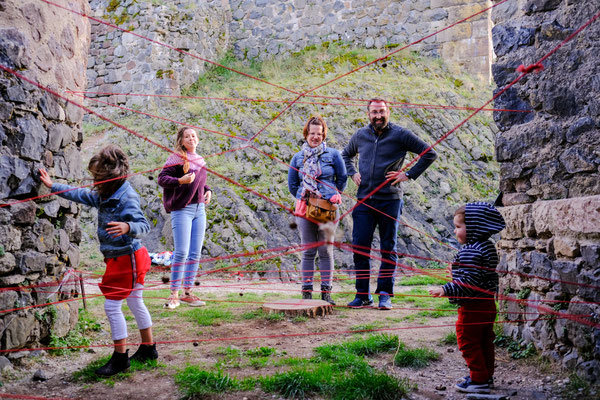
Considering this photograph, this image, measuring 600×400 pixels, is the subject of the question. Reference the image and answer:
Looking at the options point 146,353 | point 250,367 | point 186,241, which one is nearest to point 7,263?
point 146,353

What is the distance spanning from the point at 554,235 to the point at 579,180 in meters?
0.36

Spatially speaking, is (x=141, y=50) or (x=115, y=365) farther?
(x=141, y=50)

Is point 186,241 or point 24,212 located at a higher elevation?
point 24,212

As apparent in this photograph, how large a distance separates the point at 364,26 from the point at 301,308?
34.1 ft

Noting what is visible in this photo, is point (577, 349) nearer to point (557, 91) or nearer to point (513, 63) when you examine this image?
point (557, 91)

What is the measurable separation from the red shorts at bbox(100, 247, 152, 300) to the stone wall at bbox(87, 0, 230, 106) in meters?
8.80

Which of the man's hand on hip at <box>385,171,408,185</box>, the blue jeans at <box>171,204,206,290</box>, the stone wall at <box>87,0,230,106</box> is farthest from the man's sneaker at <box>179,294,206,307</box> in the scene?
the stone wall at <box>87,0,230,106</box>

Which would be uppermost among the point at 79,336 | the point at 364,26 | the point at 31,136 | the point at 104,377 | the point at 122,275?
the point at 364,26

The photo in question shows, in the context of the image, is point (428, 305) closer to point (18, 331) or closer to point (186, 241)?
point (186, 241)

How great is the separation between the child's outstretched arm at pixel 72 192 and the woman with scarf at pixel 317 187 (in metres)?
1.96

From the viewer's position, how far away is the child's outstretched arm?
319cm

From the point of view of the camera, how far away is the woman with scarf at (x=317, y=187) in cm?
468

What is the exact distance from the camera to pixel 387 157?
459cm

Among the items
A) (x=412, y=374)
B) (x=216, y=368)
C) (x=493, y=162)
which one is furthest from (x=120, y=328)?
(x=493, y=162)
